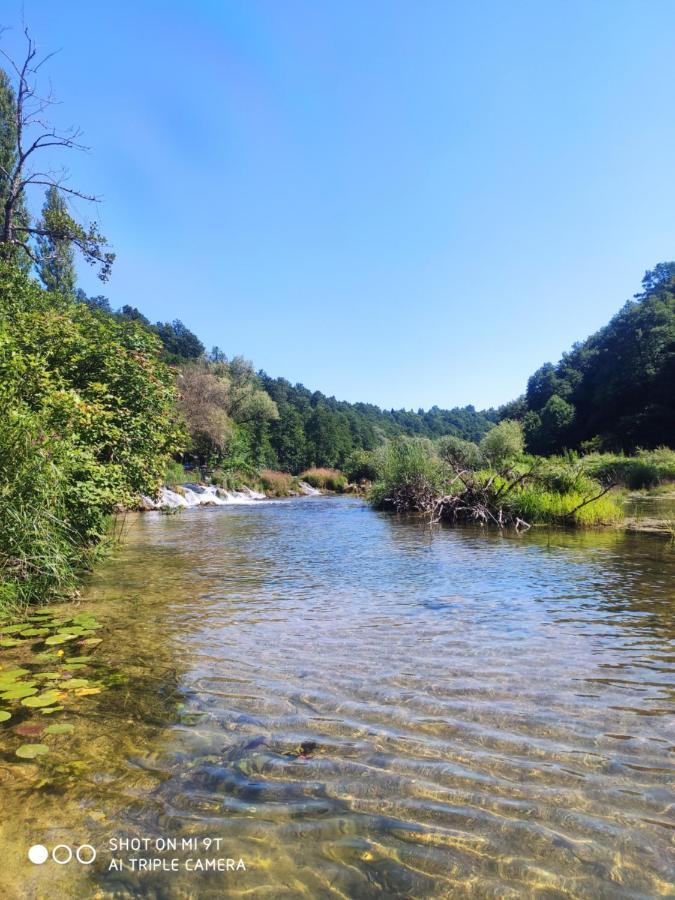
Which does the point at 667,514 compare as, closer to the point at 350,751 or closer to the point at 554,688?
the point at 554,688

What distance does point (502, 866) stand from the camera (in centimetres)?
209

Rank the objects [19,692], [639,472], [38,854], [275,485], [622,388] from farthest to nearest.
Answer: [622,388]
[275,485]
[639,472]
[19,692]
[38,854]

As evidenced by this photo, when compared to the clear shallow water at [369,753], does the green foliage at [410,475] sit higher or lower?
higher

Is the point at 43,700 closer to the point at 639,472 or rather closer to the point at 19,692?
the point at 19,692

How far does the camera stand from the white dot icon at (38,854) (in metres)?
2.11

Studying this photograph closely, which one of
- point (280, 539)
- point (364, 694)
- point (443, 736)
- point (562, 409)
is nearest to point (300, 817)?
point (443, 736)

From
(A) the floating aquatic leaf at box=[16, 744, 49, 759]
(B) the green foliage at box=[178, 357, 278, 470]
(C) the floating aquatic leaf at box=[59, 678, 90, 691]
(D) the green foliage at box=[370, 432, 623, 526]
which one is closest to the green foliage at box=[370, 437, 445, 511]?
(D) the green foliage at box=[370, 432, 623, 526]

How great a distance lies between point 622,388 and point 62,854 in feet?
224

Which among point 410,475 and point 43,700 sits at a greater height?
point 410,475

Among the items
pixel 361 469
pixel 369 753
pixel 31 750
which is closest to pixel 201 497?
pixel 361 469

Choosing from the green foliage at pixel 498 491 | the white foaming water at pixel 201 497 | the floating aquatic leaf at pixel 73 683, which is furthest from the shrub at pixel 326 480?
the floating aquatic leaf at pixel 73 683

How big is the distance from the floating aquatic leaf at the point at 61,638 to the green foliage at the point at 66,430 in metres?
0.75

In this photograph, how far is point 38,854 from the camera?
2.15m

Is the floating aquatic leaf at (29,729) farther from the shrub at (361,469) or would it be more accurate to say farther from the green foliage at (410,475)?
the shrub at (361,469)
